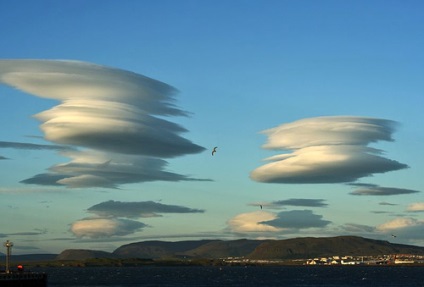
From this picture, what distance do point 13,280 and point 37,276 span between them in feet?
31.3

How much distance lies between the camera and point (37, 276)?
518 ft

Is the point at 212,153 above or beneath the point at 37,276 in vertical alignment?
above

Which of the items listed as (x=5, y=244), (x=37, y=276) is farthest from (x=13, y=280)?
(x=5, y=244)

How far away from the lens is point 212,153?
390ft

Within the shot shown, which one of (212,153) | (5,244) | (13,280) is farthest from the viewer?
(5,244)

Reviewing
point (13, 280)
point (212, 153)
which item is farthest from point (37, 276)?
point (212, 153)

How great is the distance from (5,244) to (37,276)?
63.8 feet

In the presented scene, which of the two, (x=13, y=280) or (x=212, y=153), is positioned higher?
(x=212, y=153)

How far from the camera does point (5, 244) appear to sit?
17325 cm

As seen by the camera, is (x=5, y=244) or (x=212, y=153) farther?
(x=5, y=244)

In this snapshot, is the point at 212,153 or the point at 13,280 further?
the point at 13,280

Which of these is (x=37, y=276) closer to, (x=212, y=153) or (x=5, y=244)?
(x=5, y=244)

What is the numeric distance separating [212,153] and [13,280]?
2220 inches

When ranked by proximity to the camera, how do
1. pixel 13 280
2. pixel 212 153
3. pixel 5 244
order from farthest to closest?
pixel 5 244 → pixel 13 280 → pixel 212 153
